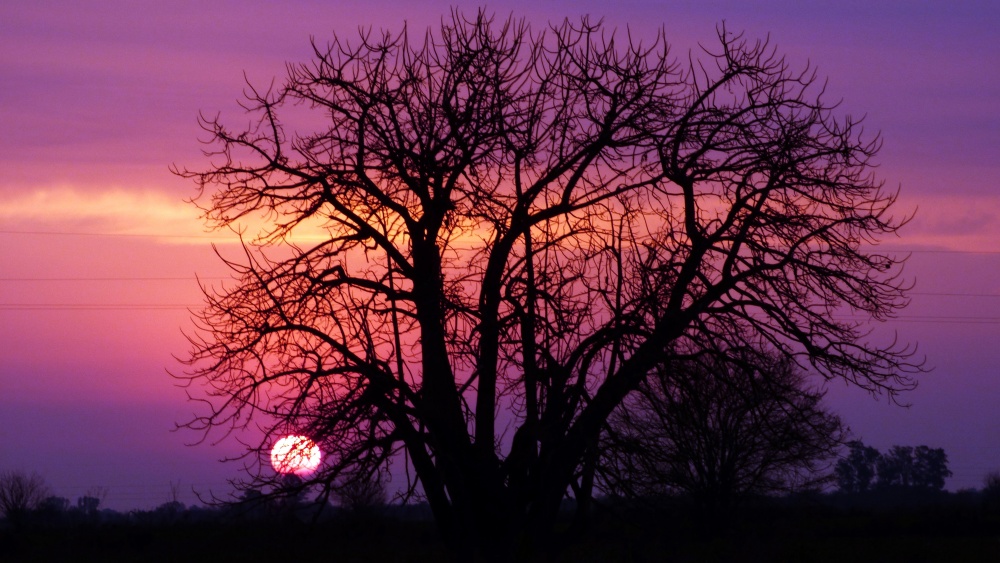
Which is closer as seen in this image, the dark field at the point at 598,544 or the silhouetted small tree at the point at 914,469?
the dark field at the point at 598,544

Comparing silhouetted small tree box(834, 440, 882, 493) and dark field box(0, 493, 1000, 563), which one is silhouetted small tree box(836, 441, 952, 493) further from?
dark field box(0, 493, 1000, 563)

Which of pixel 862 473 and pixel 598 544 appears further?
pixel 862 473

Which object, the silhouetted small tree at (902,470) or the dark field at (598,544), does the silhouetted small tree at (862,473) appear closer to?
the silhouetted small tree at (902,470)

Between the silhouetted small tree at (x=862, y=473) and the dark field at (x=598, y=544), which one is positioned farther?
the silhouetted small tree at (x=862, y=473)

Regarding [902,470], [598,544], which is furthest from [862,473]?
[598,544]

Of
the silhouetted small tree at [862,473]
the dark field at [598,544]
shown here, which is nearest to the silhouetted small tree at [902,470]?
the silhouetted small tree at [862,473]

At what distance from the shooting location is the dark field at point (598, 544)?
29141mm

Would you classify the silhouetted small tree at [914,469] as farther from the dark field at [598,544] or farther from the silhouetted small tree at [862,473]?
the dark field at [598,544]

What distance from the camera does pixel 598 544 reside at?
79.5ft

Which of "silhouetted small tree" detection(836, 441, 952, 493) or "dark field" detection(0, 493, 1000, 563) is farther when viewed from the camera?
"silhouetted small tree" detection(836, 441, 952, 493)

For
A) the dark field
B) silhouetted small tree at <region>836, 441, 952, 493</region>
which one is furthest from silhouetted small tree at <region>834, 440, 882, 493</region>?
the dark field

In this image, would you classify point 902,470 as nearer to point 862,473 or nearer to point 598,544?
point 862,473

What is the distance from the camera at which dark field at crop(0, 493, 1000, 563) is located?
29141 mm

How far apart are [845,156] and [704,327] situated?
2631 millimetres
